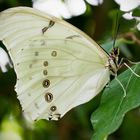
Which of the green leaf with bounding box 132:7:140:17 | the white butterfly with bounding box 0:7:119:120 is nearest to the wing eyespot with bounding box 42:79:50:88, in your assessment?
the white butterfly with bounding box 0:7:119:120

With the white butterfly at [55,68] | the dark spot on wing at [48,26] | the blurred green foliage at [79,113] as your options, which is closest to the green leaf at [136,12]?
the white butterfly at [55,68]

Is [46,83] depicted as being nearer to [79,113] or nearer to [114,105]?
[114,105]

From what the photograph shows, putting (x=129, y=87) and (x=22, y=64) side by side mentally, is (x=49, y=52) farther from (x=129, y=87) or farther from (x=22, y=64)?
(x=129, y=87)

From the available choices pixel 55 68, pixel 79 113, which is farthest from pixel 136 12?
pixel 79 113

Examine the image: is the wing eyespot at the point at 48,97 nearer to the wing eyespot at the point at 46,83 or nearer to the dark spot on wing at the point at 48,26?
the wing eyespot at the point at 46,83

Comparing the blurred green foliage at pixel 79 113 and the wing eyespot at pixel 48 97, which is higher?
the wing eyespot at pixel 48 97
